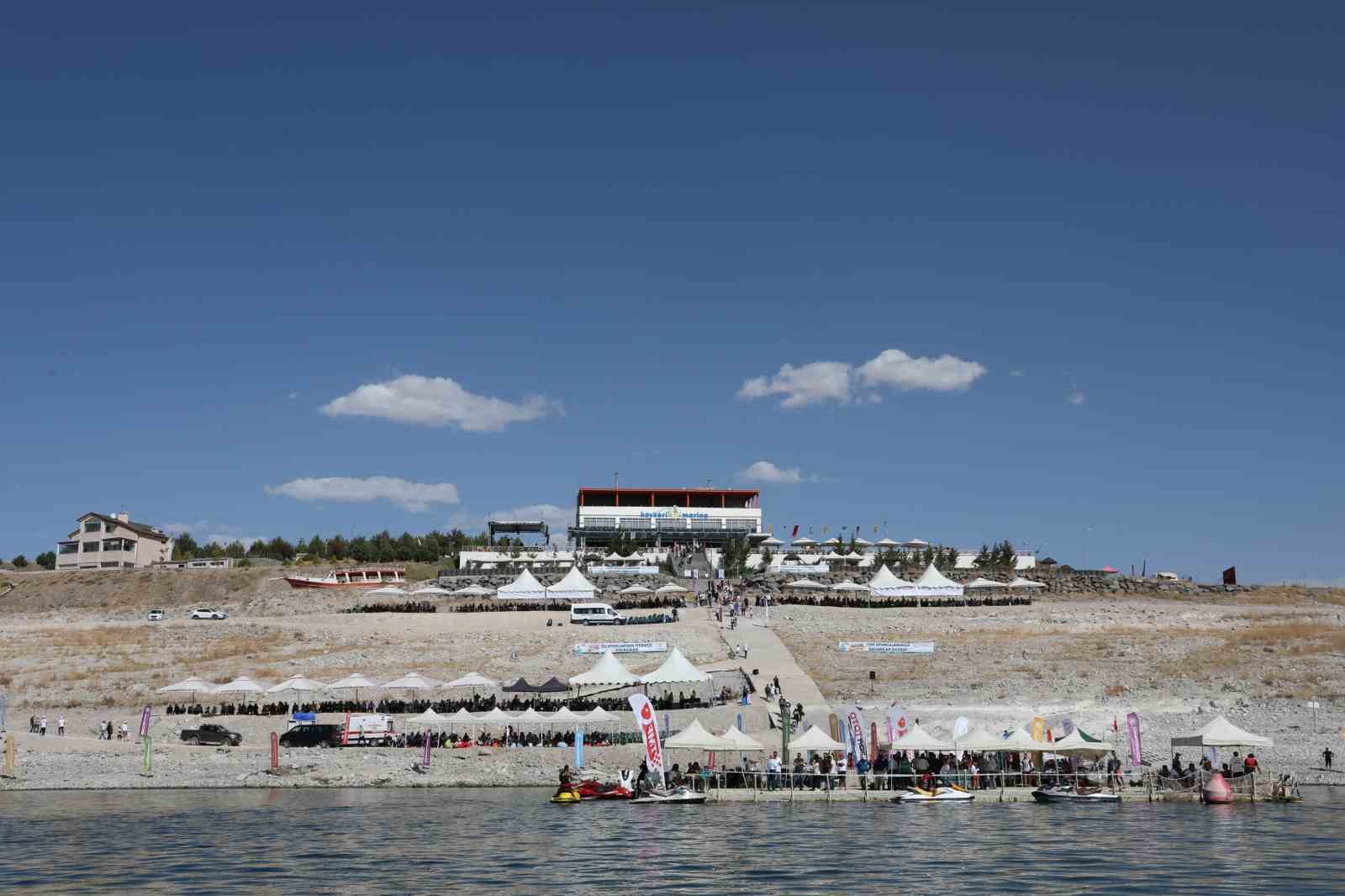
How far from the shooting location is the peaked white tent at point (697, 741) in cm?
3866

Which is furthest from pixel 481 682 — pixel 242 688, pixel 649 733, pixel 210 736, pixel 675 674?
pixel 649 733

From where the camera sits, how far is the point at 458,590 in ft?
298

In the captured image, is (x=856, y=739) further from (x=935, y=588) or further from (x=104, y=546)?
(x=104, y=546)

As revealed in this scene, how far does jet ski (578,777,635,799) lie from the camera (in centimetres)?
3791

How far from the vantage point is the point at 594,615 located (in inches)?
3061

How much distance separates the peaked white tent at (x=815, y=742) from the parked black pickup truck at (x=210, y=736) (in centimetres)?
2289

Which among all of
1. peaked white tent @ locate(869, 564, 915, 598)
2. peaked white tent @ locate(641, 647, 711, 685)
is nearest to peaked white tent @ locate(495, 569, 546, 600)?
peaked white tent @ locate(869, 564, 915, 598)

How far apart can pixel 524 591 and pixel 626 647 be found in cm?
2201

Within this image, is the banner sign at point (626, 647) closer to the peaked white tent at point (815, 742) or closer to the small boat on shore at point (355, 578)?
the peaked white tent at point (815, 742)

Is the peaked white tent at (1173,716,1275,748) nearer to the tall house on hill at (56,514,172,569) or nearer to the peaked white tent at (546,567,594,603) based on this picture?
the peaked white tent at (546,567,594,603)

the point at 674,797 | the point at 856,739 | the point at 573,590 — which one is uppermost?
the point at 573,590

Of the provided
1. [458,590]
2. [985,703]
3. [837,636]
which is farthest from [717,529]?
[985,703]

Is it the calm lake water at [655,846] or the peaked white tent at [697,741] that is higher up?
the peaked white tent at [697,741]

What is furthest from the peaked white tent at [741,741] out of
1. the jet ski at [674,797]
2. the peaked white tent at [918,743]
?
the peaked white tent at [918,743]
